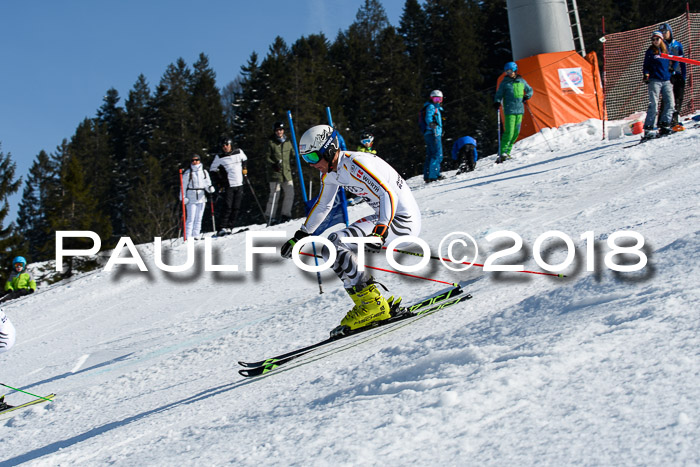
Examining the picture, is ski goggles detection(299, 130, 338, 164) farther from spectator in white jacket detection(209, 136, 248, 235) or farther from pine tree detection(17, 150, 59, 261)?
pine tree detection(17, 150, 59, 261)

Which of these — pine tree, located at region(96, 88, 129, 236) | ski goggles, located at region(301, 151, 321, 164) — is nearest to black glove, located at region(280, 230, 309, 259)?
ski goggles, located at region(301, 151, 321, 164)

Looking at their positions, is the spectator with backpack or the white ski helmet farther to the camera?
the spectator with backpack

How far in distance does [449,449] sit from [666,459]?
748mm

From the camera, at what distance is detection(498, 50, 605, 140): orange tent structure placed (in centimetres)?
1753

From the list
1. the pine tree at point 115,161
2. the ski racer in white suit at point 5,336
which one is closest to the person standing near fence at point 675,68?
the ski racer in white suit at point 5,336

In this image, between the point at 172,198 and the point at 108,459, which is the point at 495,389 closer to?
the point at 108,459

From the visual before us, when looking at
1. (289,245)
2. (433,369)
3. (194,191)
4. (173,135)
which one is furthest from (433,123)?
(173,135)

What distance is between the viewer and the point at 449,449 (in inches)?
98.5

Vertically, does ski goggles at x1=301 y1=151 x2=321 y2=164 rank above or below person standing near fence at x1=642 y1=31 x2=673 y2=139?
below

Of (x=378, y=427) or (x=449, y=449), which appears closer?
(x=449, y=449)

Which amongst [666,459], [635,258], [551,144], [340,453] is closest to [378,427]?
[340,453]

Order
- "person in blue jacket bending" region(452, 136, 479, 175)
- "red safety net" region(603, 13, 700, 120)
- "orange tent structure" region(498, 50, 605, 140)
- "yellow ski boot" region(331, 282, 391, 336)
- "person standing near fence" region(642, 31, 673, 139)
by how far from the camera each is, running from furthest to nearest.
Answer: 1. "orange tent structure" region(498, 50, 605, 140)
2. "red safety net" region(603, 13, 700, 120)
3. "person in blue jacket bending" region(452, 136, 479, 175)
4. "person standing near fence" region(642, 31, 673, 139)
5. "yellow ski boot" region(331, 282, 391, 336)

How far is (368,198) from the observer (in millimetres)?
5656

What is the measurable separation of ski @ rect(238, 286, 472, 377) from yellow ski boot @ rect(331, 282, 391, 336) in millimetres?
43
